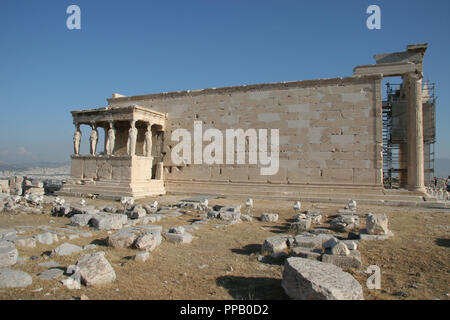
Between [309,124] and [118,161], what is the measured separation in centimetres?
944

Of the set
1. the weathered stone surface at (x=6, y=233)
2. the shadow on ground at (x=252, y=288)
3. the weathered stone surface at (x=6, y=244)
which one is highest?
the weathered stone surface at (x=6, y=244)

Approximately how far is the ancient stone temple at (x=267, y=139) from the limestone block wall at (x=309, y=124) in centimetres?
4

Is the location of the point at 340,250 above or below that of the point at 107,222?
above

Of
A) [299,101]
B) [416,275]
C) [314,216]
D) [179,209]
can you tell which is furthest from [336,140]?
[416,275]

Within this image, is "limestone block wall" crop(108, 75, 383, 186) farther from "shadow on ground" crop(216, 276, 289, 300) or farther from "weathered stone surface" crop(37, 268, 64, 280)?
"weathered stone surface" crop(37, 268, 64, 280)

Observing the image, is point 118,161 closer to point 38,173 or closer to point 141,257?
point 141,257

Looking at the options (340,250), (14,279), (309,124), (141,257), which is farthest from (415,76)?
(14,279)

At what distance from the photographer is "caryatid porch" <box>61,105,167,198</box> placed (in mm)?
14828

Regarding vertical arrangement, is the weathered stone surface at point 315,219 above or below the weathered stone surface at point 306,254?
below

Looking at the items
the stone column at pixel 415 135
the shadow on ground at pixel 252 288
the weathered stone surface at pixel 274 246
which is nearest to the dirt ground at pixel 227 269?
the shadow on ground at pixel 252 288

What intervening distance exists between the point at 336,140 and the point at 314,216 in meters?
5.95

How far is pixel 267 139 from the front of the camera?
14734 mm

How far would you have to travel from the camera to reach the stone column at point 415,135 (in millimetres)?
12797

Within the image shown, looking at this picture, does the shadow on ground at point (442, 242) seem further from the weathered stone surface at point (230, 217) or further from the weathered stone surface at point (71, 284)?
the weathered stone surface at point (71, 284)
